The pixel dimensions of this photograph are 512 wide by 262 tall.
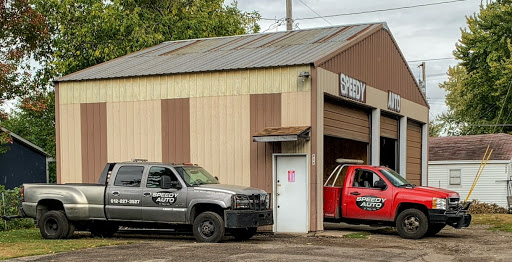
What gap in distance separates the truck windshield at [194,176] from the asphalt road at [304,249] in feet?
4.78

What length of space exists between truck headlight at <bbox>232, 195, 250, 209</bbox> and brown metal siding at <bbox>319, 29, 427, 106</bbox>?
17.8 ft

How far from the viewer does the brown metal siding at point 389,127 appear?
2753 centimetres

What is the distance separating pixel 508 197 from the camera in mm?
39188

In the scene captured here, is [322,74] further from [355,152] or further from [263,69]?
[355,152]

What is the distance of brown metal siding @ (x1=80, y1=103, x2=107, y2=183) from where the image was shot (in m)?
24.1

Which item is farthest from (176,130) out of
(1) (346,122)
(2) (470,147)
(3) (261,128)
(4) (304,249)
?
(2) (470,147)

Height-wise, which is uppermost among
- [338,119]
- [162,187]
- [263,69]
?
[263,69]

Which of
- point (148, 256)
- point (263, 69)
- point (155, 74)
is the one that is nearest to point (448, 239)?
point (263, 69)

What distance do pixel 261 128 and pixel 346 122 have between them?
372 cm

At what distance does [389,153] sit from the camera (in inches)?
1171

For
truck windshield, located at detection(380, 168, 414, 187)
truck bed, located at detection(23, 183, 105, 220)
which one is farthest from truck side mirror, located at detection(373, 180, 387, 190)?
truck bed, located at detection(23, 183, 105, 220)

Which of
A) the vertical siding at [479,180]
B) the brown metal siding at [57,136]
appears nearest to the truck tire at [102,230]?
the brown metal siding at [57,136]

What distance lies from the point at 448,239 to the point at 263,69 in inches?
271

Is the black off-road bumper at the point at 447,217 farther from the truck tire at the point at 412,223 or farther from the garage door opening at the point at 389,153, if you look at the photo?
the garage door opening at the point at 389,153
